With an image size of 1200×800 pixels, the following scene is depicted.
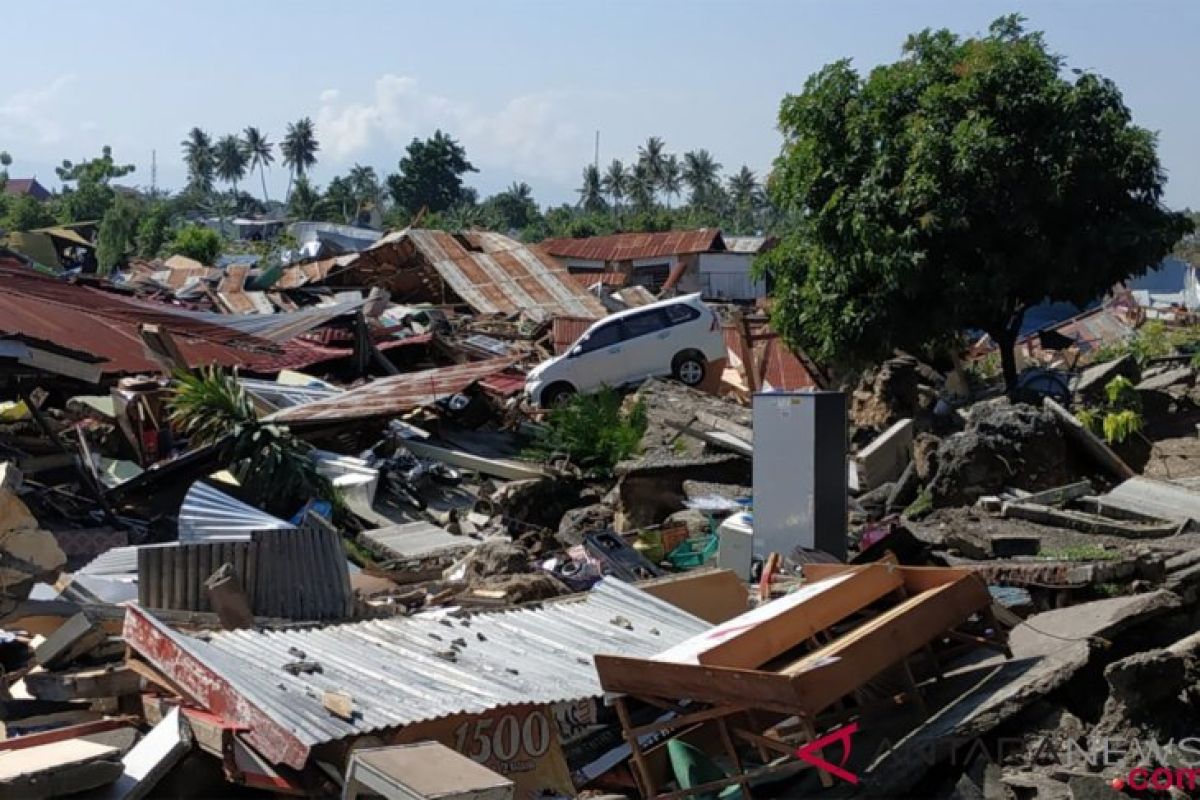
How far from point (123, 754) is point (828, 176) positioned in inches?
579

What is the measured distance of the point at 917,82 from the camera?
1817cm

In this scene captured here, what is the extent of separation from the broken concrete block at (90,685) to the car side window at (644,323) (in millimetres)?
13984

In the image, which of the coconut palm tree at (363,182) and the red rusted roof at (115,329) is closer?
the red rusted roof at (115,329)

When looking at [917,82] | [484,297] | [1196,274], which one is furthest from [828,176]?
[1196,274]

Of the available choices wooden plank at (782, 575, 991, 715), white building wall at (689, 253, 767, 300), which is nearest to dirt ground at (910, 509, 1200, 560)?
wooden plank at (782, 575, 991, 715)

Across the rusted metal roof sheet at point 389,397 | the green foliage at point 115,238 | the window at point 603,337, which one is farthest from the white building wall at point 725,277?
the rusted metal roof sheet at point 389,397

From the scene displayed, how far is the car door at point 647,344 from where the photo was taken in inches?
771

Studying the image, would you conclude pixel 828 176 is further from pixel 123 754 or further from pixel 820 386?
pixel 123 754

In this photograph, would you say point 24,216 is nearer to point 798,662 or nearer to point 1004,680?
point 798,662

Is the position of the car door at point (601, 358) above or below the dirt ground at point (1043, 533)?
above

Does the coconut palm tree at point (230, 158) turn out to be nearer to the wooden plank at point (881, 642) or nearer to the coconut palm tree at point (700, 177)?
the coconut palm tree at point (700, 177)

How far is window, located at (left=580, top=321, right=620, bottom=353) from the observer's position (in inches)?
766

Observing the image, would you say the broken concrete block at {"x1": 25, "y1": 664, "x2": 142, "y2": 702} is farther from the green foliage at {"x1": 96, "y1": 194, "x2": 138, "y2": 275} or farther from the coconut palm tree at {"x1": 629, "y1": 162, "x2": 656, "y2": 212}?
the coconut palm tree at {"x1": 629, "y1": 162, "x2": 656, "y2": 212}

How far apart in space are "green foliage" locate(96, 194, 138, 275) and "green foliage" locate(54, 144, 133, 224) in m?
13.8
